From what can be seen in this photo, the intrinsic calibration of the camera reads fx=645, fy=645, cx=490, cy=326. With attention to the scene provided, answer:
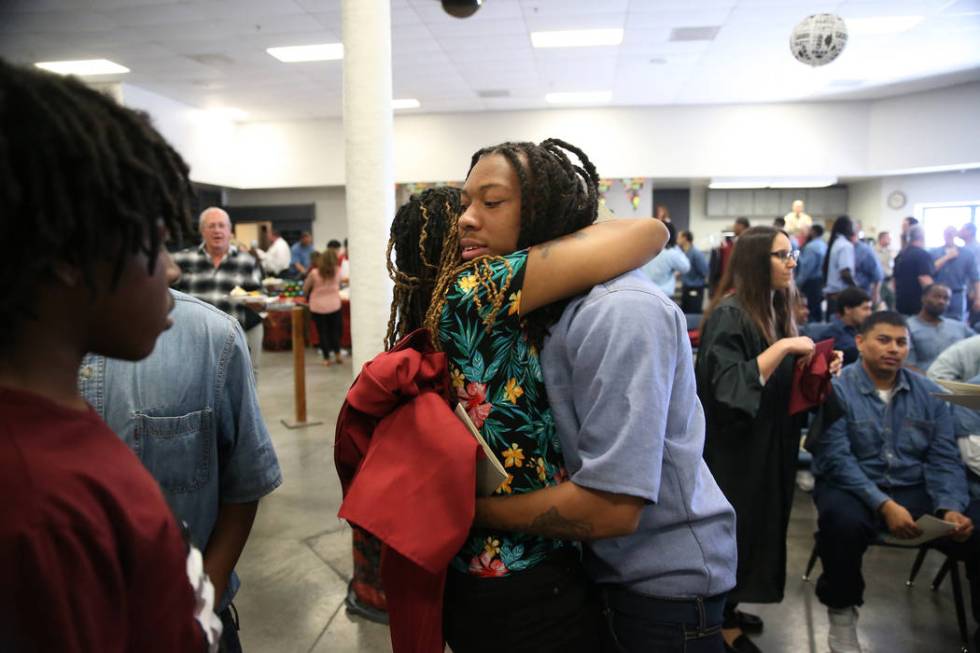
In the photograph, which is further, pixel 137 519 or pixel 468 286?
pixel 468 286

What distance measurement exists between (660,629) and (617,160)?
37.5 feet

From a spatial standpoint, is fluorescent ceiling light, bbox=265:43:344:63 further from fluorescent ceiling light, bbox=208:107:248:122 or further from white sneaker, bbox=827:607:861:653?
white sneaker, bbox=827:607:861:653

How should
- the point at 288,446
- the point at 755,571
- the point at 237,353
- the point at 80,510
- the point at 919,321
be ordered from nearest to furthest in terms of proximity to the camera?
the point at 80,510
the point at 237,353
the point at 755,571
the point at 919,321
the point at 288,446

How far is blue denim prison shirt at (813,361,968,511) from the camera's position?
2.65m

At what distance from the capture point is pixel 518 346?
1053 mm

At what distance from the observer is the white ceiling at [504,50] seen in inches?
271

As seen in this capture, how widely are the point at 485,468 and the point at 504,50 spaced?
27.0 ft

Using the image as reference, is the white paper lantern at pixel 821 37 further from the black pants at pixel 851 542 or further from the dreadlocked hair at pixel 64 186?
the dreadlocked hair at pixel 64 186

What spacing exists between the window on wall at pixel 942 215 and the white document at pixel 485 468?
543 inches

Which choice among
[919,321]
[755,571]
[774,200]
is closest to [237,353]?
[755,571]

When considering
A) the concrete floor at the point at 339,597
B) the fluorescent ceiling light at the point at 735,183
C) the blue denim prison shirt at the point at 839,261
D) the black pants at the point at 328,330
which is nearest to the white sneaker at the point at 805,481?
the concrete floor at the point at 339,597

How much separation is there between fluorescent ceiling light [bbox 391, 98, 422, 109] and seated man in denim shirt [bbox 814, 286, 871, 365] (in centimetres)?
840

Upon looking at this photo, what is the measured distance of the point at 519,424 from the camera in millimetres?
1059

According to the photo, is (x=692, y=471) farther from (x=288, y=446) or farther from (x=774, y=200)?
(x=774, y=200)
